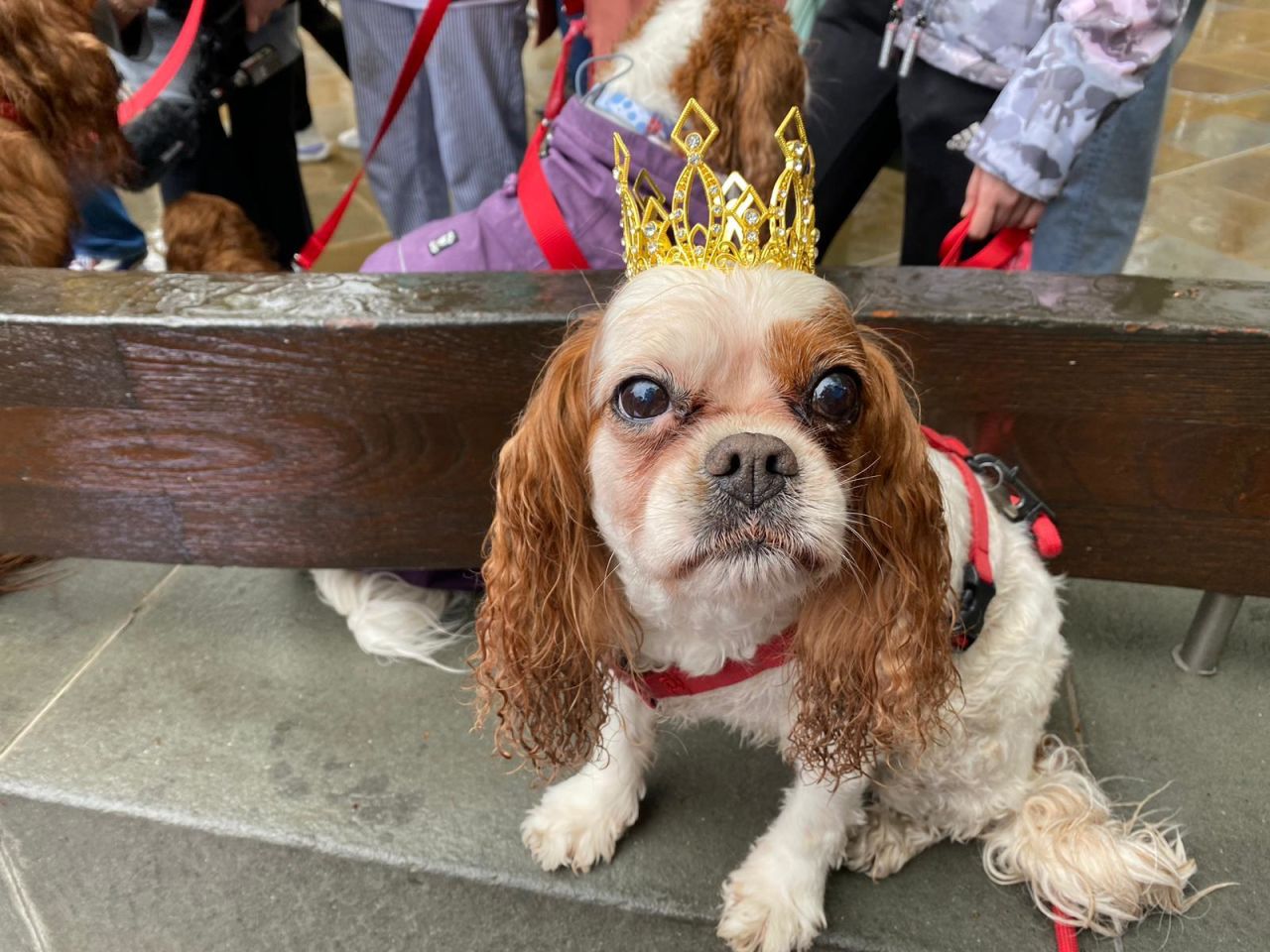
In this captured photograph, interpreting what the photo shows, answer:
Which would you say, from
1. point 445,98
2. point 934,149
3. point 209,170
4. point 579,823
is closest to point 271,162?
point 209,170

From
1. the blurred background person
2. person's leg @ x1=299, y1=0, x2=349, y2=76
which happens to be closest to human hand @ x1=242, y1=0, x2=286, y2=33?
the blurred background person

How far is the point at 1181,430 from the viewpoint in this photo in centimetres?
171

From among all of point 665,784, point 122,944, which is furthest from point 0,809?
point 665,784

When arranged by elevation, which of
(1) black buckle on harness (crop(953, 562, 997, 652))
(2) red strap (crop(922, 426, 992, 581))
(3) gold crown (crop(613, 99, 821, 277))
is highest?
(3) gold crown (crop(613, 99, 821, 277))

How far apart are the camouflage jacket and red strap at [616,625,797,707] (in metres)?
1.13

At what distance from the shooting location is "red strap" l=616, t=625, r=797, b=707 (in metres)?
1.44

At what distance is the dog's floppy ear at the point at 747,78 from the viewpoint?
7.37 feet

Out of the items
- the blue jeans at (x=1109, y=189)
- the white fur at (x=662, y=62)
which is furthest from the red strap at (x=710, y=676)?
the white fur at (x=662, y=62)

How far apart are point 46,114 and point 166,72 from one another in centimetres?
33

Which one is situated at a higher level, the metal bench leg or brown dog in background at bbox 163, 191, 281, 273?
brown dog in background at bbox 163, 191, 281, 273

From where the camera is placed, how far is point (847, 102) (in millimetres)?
2506

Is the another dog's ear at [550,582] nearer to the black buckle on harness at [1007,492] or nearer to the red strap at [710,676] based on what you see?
the red strap at [710,676]

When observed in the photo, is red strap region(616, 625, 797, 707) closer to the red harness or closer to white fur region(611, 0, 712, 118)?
the red harness

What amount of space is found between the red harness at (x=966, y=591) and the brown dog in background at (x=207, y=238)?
1777 millimetres
